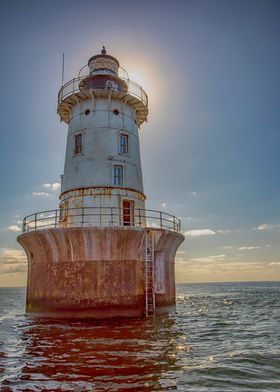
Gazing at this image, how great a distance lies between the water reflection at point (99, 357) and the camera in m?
8.61

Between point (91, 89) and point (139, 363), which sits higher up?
point (91, 89)

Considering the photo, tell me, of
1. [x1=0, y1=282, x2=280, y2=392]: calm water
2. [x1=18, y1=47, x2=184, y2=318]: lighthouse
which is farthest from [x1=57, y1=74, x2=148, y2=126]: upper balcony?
[x1=0, y1=282, x2=280, y2=392]: calm water

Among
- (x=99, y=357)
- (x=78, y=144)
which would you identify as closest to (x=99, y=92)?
(x=78, y=144)

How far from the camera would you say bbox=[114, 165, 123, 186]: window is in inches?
831

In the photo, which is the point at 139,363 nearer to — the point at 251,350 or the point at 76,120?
the point at 251,350

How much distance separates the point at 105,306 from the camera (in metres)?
17.3

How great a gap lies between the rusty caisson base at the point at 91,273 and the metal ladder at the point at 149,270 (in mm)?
217

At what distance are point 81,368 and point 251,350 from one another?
583 cm

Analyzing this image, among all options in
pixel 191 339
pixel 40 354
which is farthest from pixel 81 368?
pixel 191 339

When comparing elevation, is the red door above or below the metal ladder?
above

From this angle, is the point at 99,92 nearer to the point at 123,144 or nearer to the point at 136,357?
the point at 123,144

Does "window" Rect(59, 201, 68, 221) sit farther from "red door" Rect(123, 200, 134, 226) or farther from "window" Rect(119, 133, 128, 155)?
"window" Rect(119, 133, 128, 155)

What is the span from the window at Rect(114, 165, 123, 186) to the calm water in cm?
765

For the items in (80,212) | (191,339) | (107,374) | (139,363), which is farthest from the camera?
(80,212)
